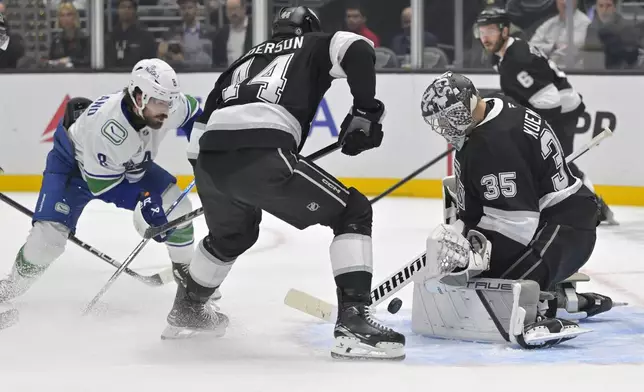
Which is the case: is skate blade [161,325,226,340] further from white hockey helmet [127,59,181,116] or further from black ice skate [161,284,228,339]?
white hockey helmet [127,59,181,116]

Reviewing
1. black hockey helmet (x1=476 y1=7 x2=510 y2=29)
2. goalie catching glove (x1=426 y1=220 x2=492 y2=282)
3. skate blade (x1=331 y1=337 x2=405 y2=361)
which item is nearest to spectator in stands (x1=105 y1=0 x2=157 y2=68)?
black hockey helmet (x1=476 y1=7 x2=510 y2=29)

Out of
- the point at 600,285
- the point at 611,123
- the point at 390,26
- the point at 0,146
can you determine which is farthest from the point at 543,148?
the point at 0,146

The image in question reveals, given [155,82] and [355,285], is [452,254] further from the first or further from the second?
[155,82]

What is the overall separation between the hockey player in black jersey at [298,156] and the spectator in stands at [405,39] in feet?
14.2

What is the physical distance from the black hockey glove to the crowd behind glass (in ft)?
14.1

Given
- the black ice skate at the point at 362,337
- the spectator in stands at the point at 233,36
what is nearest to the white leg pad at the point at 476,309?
the black ice skate at the point at 362,337

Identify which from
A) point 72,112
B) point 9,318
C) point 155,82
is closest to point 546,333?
point 155,82

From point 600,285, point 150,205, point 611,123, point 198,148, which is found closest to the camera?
point 198,148

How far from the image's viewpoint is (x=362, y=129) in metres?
3.06

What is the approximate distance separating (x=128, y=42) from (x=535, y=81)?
327cm

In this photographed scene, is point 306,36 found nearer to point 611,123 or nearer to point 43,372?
point 43,372

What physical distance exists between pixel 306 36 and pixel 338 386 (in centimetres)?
102

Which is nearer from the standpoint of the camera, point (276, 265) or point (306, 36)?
point (306, 36)

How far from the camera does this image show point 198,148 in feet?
11.0
